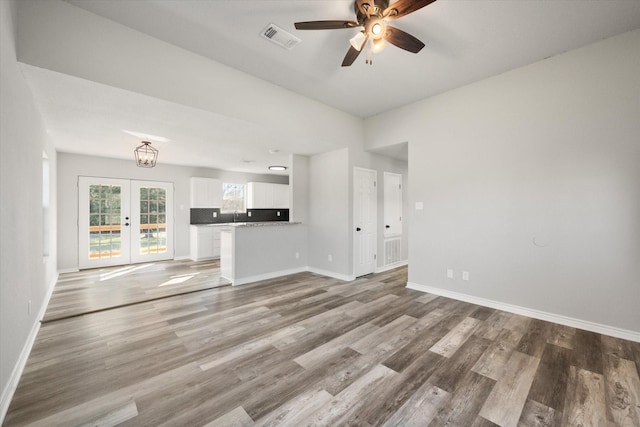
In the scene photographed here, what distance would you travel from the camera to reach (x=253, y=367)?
6.81 ft

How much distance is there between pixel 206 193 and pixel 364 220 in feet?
14.9

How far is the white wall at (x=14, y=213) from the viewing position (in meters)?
1.67

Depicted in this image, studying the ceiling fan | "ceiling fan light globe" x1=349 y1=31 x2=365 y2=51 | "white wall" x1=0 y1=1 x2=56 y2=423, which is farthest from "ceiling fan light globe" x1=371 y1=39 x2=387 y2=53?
"white wall" x1=0 y1=1 x2=56 y2=423

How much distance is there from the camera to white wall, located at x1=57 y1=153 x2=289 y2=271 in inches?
209

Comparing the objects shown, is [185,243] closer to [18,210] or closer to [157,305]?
[157,305]

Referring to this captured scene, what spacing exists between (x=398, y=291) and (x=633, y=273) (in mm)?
2445

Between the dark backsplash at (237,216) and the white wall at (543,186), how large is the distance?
5.37 meters

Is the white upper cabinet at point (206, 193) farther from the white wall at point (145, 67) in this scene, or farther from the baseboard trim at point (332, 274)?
the white wall at point (145, 67)

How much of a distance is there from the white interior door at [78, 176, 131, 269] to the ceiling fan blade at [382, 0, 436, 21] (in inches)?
255

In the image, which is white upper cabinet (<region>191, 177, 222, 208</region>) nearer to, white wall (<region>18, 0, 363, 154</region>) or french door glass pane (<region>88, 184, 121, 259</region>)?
french door glass pane (<region>88, 184, 121, 259</region>)

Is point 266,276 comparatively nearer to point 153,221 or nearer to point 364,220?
point 364,220

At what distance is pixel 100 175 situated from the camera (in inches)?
225

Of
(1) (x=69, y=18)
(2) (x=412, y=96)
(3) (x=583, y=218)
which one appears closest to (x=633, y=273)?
(3) (x=583, y=218)

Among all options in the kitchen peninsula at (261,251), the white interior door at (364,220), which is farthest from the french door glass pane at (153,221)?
the white interior door at (364,220)
